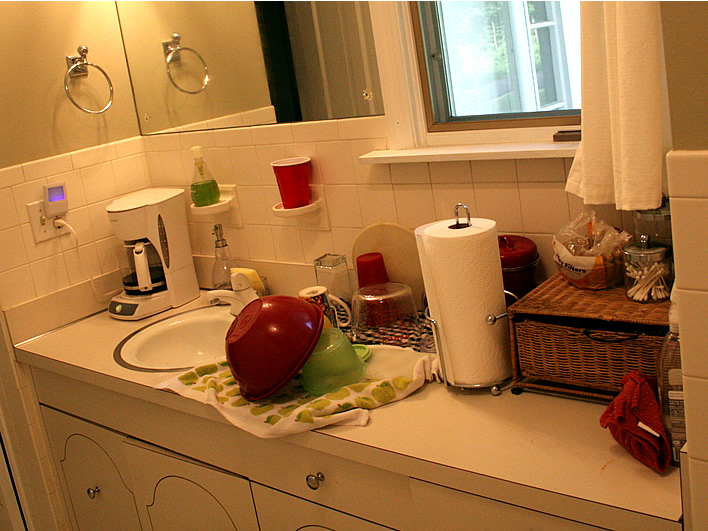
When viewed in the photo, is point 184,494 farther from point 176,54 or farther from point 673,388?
point 176,54

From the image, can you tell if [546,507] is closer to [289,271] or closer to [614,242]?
[614,242]

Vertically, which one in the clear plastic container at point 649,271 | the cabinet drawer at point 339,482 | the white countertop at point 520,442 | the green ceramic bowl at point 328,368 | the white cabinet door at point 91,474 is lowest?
the white cabinet door at point 91,474

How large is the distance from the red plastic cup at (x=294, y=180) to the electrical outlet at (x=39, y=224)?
28.3 inches

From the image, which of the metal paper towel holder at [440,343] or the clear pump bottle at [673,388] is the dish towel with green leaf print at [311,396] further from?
the clear pump bottle at [673,388]

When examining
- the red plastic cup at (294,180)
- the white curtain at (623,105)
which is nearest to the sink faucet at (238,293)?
the red plastic cup at (294,180)

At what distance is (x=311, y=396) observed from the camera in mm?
1523

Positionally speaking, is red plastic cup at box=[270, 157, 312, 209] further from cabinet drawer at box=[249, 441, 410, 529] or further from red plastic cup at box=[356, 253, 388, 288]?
cabinet drawer at box=[249, 441, 410, 529]

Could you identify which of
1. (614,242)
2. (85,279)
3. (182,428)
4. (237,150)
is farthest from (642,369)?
(85,279)

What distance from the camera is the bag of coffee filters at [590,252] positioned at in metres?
1.38

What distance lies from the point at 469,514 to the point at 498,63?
1019 mm

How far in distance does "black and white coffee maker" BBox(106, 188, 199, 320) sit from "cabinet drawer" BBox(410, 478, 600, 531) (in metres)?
1.19

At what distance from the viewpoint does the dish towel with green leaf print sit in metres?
1.41

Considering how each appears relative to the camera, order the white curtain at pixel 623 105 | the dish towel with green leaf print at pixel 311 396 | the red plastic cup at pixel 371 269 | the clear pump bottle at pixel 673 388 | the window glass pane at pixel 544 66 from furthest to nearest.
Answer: the red plastic cup at pixel 371 269 → the window glass pane at pixel 544 66 → the dish towel with green leaf print at pixel 311 396 → the white curtain at pixel 623 105 → the clear pump bottle at pixel 673 388

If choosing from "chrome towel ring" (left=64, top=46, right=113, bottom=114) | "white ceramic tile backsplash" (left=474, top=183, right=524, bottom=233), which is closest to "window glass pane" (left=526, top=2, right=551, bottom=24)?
"white ceramic tile backsplash" (left=474, top=183, right=524, bottom=233)
